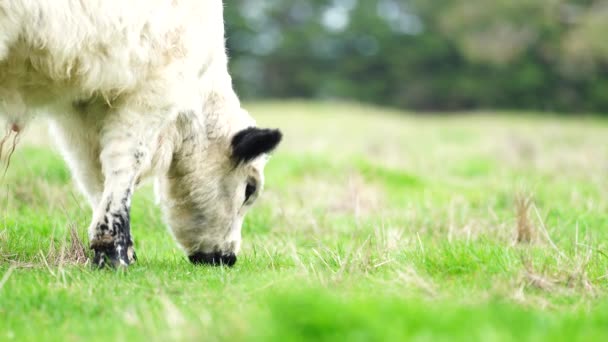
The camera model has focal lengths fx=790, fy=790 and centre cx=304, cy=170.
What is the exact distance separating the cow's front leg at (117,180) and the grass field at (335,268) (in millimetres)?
194

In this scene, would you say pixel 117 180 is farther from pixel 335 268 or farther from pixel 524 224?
pixel 524 224

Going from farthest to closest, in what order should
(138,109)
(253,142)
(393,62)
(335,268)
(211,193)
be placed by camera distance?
(393,62)
(211,193)
(253,142)
(138,109)
(335,268)

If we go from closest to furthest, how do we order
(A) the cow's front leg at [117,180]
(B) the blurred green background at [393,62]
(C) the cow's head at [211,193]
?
(A) the cow's front leg at [117,180]
(C) the cow's head at [211,193]
(B) the blurred green background at [393,62]

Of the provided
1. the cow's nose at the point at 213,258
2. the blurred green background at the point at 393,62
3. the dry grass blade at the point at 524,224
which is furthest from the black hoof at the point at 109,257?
the blurred green background at the point at 393,62

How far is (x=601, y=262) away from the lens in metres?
5.28

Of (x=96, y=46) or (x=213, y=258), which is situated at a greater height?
(x=96, y=46)

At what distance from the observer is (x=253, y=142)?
5.96m

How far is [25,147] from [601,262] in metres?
8.60

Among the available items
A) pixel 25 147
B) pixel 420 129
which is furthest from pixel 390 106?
pixel 25 147

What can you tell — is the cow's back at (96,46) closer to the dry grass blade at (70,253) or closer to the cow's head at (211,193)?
the cow's head at (211,193)

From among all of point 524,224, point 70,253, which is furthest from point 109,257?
point 524,224

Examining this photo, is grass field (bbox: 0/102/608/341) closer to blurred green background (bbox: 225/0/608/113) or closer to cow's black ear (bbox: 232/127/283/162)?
cow's black ear (bbox: 232/127/283/162)

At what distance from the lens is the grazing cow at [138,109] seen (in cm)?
473

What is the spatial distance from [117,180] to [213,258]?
3.78 feet
